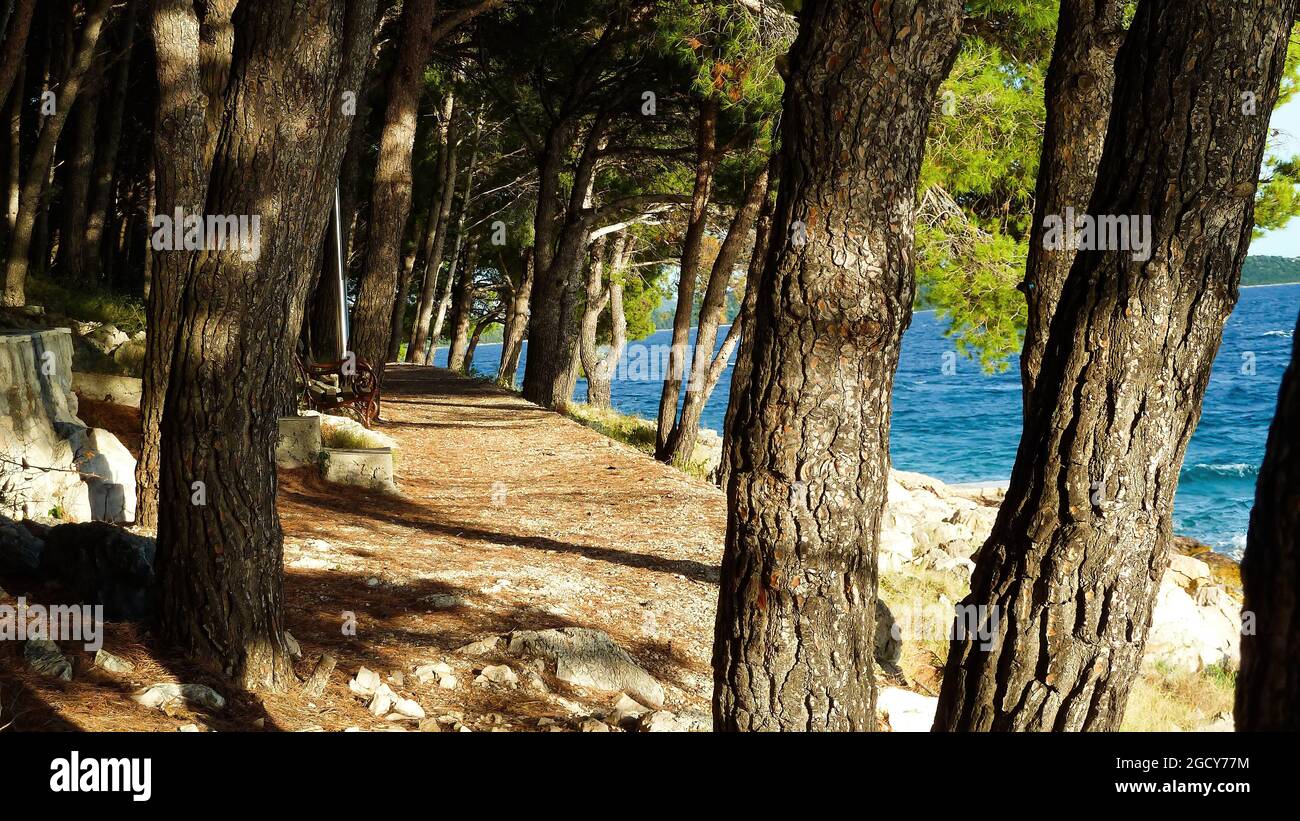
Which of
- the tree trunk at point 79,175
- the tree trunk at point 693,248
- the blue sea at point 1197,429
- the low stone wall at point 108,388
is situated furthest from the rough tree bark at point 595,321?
the low stone wall at point 108,388

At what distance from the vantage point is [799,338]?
11.3ft

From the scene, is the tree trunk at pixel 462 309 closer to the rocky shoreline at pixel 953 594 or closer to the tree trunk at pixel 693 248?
the rocky shoreline at pixel 953 594

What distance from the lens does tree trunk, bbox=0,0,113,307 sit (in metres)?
11.7

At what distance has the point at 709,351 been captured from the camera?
14.1 meters

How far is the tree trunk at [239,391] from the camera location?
15.0ft

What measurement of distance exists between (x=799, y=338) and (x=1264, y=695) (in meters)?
1.98

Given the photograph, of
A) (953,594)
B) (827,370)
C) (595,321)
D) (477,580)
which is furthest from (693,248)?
(595,321)

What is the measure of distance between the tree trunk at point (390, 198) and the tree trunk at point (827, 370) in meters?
9.60

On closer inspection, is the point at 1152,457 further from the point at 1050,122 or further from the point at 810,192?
the point at 1050,122

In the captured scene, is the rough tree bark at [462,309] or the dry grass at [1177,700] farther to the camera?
the rough tree bark at [462,309]

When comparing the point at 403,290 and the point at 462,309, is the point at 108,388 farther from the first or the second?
the point at 462,309

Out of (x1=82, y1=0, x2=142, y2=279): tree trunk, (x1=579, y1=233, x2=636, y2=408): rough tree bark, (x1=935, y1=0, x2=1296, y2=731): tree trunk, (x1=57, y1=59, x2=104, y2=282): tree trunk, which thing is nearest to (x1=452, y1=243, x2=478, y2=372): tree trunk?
(x1=579, y1=233, x2=636, y2=408): rough tree bark

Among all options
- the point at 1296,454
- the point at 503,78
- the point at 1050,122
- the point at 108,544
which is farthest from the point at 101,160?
the point at 1296,454

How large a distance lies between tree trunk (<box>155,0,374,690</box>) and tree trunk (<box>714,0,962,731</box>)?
2.08m
